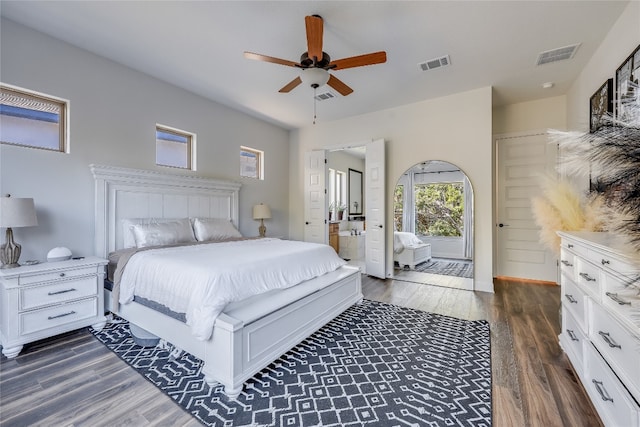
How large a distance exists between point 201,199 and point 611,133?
14.1 ft

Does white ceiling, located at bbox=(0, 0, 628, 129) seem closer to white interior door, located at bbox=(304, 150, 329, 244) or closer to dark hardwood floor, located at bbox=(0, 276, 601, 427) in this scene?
white interior door, located at bbox=(304, 150, 329, 244)

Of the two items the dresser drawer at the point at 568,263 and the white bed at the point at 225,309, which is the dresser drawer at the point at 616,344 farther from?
the white bed at the point at 225,309

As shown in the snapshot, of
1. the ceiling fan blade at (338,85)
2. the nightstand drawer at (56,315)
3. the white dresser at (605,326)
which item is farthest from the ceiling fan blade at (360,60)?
the nightstand drawer at (56,315)

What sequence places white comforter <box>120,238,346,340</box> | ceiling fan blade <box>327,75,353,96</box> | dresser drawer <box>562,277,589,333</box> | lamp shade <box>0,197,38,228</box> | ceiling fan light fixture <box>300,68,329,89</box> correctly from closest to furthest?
1. dresser drawer <box>562,277,589,333</box>
2. white comforter <box>120,238,346,340</box>
3. lamp shade <box>0,197,38,228</box>
4. ceiling fan light fixture <box>300,68,329,89</box>
5. ceiling fan blade <box>327,75,353,96</box>

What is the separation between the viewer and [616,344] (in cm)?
133

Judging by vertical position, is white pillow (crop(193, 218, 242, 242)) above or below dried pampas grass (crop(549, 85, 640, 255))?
below

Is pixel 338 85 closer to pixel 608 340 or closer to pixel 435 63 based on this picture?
pixel 435 63

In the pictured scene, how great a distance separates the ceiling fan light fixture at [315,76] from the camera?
2533 millimetres

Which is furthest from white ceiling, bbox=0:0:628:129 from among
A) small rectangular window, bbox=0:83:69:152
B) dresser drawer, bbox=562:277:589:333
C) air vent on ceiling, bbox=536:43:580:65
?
dresser drawer, bbox=562:277:589:333

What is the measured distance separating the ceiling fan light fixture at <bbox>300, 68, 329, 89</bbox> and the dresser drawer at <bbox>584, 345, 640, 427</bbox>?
111 inches

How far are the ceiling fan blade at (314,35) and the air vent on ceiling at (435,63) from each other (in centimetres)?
165

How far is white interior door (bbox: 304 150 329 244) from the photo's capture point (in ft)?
17.7

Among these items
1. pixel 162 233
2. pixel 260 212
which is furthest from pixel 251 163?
pixel 162 233

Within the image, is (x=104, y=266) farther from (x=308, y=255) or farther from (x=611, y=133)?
(x=611, y=133)
